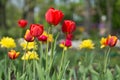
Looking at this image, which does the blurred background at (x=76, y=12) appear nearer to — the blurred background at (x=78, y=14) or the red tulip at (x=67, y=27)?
the blurred background at (x=78, y=14)

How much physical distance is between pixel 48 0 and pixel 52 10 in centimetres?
4447

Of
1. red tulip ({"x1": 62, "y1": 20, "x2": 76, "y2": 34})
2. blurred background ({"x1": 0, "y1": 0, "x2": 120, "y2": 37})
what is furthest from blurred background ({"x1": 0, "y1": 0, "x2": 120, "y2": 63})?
red tulip ({"x1": 62, "y1": 20, "x2": 76, "y2": 34})

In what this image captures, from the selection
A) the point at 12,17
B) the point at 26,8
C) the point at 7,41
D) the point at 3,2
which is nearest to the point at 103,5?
the point at 26,8

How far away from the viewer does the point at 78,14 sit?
51719 mm

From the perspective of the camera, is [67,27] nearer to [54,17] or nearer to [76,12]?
[54,17]

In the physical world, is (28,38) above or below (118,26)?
above

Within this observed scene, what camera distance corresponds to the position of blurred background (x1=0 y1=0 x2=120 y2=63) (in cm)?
2781

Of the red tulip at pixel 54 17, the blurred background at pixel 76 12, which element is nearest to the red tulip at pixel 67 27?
the red tulip at pixel 54 17

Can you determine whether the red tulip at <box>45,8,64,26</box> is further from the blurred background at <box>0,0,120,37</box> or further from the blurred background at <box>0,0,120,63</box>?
the blurred background at <box>0,0,120,37</box>

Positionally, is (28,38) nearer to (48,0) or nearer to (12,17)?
(48,0)

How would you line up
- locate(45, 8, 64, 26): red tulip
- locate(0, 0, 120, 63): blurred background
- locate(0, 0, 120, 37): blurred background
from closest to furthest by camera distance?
locate(45, 8, 64, 26): red tulip → locate(0, 0, 120, 63): blurred background → locate(0, 0, 120, 37): blurred background

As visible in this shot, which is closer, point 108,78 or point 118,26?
point 108,78

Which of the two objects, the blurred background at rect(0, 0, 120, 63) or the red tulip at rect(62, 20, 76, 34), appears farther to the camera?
the blurred background at rect(0, 0, 120, 63)

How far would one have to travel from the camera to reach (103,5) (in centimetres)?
3962
